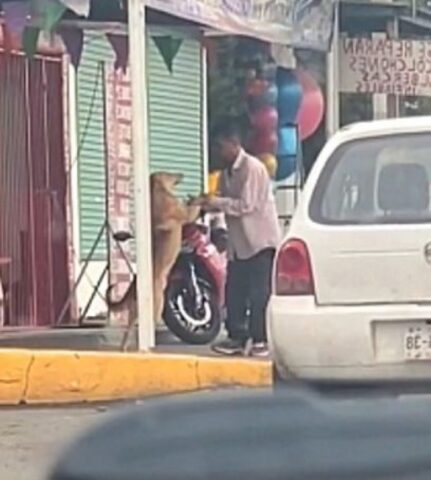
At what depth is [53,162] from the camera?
15508mm

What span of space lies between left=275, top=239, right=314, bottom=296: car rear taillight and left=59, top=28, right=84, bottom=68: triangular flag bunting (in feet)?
21.4

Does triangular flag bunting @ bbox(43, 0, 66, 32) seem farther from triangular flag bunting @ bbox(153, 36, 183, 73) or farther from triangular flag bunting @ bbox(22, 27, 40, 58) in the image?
triangular flag bunting @ bbox(153, 36, 183, 73)

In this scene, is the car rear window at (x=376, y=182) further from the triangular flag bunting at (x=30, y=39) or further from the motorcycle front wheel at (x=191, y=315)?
the motorcycle front wheel at (x=191, y=315)

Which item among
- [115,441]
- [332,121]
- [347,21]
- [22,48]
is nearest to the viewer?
[115,441]

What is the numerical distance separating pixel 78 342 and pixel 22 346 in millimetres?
720

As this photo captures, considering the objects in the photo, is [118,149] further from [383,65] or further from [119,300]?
[383,65]

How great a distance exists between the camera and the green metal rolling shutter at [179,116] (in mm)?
17750

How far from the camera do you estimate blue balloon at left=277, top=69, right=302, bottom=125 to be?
17344 mm

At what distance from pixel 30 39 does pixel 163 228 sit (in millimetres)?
1846

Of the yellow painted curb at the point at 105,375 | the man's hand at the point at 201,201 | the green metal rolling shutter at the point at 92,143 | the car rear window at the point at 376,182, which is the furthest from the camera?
the green metal rolling shutter at the point at 92,143

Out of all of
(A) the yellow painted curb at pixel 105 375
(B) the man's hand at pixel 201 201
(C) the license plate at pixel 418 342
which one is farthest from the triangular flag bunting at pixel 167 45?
(C) the license plate at pixel 418 342

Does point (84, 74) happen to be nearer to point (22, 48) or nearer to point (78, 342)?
point (22, 48)

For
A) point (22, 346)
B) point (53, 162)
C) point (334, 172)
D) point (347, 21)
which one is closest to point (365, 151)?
point (334, 172)

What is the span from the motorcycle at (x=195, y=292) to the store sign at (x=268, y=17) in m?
1.78
